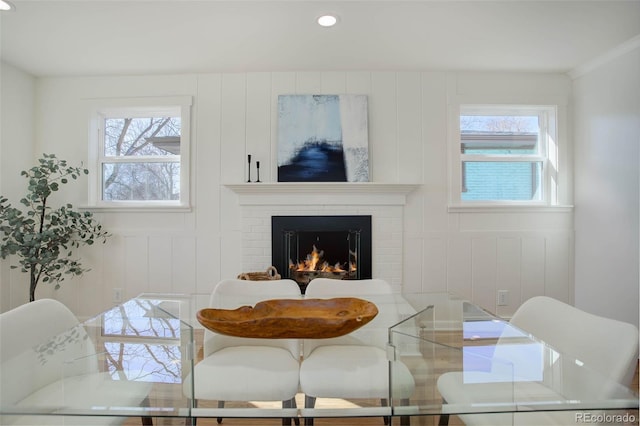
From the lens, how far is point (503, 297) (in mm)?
3137

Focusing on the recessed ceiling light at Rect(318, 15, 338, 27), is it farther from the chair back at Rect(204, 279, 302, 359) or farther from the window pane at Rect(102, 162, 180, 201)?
the window pane at Rect(102, 162, 180, 201)

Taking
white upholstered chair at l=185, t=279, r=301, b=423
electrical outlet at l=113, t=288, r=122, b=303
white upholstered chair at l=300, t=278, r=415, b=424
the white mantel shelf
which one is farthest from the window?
electrical outlet at l=113, t=288, r=122, b=303

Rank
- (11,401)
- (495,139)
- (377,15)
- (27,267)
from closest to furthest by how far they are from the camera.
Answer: (11,401) → (377,15) → (27,267) → (495,139)

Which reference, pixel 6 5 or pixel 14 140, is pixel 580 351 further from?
pixel 14 140

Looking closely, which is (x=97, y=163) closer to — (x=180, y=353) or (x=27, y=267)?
(x=27, y=267)

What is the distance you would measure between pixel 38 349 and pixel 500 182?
3.57 metres

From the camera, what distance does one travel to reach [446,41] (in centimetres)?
257

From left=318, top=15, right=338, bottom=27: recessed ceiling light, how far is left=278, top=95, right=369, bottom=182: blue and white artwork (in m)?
0.81

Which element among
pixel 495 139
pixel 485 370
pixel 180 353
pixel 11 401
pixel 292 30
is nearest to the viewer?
pixel 11 401

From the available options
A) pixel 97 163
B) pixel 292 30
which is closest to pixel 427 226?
pixel 292 30

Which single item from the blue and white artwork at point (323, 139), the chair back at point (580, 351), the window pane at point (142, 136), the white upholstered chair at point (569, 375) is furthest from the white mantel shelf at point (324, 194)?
the white upholstered chair at point (569, 375)

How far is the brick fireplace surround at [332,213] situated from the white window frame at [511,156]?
0.50 metres

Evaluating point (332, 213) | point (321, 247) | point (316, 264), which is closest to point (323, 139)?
point (332, 213)

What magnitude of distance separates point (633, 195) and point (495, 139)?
116 centimetres
